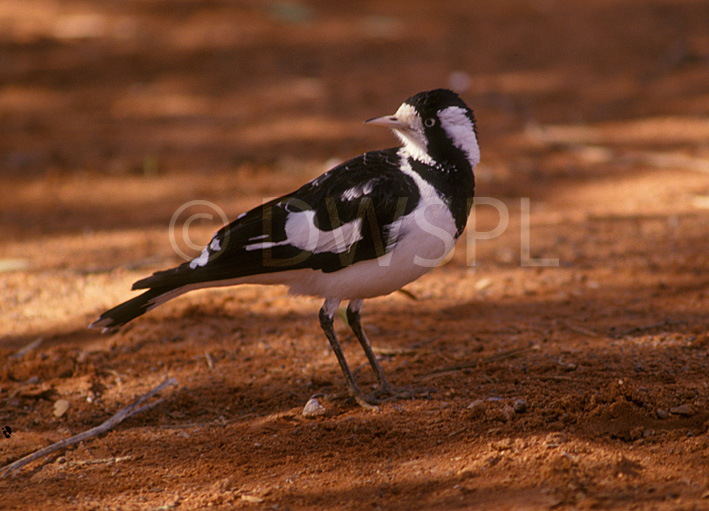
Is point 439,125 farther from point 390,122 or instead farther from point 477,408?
point 477,408

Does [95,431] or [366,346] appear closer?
[95,431]

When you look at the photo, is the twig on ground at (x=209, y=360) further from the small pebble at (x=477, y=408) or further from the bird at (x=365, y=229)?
the small pebble at (x=477, y=408)

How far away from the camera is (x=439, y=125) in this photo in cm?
331

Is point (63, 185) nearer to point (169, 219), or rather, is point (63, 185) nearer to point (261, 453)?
point (169, 219)

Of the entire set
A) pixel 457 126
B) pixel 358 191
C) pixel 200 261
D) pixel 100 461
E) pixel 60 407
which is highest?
pixel 457 126

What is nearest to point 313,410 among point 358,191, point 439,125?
point 358,191

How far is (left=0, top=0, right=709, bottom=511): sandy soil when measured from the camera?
277 centimetres

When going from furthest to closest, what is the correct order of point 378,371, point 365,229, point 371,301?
point 371,301
point 378,371
point 365,229

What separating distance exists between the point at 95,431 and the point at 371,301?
184 centimetres

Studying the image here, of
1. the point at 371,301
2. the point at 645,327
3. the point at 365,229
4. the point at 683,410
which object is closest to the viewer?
the point at 683,410

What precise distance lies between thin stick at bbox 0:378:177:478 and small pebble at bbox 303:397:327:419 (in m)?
0.68

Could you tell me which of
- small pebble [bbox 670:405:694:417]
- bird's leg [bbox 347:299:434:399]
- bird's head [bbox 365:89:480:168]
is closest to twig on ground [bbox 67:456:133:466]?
bird's leg [bbox 347:299:434:399]

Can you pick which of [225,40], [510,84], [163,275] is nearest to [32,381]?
[163,275]

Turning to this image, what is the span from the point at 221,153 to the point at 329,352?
404 cm
